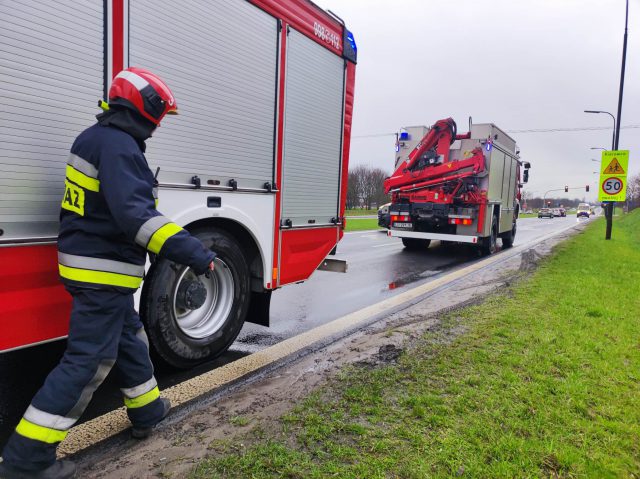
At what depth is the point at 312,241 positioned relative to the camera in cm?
464

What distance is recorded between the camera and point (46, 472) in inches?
79.3

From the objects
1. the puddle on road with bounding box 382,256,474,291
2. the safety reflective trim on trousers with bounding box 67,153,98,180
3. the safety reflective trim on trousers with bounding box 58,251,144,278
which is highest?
the safety reflective trim on trousers with bounding box 67,153,98,180

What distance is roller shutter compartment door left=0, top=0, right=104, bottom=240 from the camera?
2207 millimetres

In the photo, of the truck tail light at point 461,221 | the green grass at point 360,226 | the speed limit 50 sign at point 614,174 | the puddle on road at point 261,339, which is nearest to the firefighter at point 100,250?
the puddle on road at point 261,339

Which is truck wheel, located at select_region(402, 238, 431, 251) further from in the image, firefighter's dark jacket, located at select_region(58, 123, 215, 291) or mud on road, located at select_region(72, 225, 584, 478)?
firefighter's dark jacket, located at select_region(58, 123, 215, 291)

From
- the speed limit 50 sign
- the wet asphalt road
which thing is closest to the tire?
the wet asphalt road

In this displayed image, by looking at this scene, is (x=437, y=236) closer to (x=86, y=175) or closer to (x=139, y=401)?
(x=139, y=401)

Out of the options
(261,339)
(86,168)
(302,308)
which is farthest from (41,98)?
(302,308)

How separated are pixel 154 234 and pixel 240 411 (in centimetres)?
129

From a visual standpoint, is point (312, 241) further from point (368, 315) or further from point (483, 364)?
point (483, 364)

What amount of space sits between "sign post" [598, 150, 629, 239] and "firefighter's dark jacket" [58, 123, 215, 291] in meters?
15.7

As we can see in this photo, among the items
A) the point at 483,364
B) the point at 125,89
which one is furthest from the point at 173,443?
the point at 483,364

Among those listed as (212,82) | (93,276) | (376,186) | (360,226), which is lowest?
(360,226)

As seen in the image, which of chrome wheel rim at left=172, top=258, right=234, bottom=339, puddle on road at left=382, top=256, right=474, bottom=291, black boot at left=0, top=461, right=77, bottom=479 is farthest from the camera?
puddle on road at left=382, top=256, right=474, bottom=291
